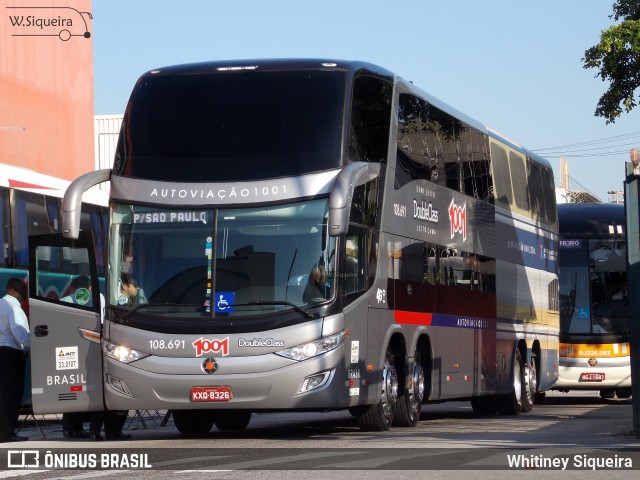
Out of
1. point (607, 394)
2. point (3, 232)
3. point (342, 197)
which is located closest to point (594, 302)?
point (607, 394)

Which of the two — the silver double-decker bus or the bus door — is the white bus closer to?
the silver double-decker bus

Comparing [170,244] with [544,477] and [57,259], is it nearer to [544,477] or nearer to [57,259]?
[57,259]

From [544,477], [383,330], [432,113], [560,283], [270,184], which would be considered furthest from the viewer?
[560,283]

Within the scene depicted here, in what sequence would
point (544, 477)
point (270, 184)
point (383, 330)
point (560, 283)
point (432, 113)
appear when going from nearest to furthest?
point (544, 477) → point (270, 184) → point (383, 330) → point (432, 113) → point (560, 283)

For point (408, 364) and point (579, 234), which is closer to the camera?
point (408, 364)

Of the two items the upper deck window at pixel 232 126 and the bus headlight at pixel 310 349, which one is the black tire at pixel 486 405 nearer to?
the bus headlight at pixel 310 349

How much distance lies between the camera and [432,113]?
19.5 meters

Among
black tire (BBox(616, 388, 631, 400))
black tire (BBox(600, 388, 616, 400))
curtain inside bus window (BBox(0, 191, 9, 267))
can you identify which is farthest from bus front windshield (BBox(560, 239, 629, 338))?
curtain inside bus window (BBox(0, 191, 9, 267))

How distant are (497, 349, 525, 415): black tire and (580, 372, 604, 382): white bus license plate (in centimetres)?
326

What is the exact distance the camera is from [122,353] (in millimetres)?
15047

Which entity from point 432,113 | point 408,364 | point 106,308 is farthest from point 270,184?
point 432,113

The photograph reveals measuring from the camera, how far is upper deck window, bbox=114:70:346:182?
15.2m

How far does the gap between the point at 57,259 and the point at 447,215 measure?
6370mm

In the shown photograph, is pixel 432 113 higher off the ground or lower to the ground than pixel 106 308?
higher
